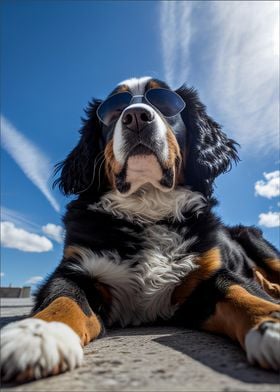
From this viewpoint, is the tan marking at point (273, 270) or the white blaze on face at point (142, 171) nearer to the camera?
the white blaze on face at point (142, 171)

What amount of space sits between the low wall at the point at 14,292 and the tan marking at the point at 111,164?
50.8 feet

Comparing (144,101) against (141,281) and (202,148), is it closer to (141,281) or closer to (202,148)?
(202,148)

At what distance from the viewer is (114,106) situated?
358cm

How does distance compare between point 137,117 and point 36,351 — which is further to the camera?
point 137,117

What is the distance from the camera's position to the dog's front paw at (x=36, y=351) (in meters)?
1.21

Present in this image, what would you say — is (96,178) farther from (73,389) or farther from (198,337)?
(73,389)

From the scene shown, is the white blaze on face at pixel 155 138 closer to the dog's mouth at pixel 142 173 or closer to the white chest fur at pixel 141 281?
the dog's mouth at pixel 142 173

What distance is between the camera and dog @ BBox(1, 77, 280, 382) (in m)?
1.67

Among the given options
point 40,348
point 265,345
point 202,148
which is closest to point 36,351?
point 40,348

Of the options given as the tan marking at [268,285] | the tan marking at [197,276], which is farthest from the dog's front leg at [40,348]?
the tan marking at [268,285]

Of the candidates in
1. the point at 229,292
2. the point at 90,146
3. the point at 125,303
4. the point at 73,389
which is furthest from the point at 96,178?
the point at 73,389

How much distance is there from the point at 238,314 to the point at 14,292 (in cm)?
1767

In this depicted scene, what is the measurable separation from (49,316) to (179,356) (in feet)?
2.15

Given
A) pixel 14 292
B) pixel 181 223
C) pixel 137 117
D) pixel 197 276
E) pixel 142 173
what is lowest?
pixel 197 276
